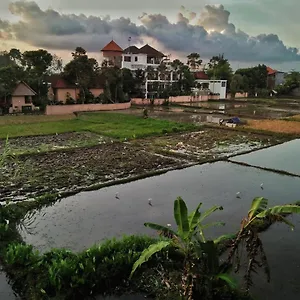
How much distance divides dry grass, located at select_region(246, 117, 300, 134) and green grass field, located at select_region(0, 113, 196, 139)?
5.36m

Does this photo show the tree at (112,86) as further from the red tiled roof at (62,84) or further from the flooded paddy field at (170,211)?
the flooded paddy field at (170,211)

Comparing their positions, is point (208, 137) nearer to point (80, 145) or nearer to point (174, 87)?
point (80, 145)

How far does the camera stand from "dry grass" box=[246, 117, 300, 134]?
23.9 metres

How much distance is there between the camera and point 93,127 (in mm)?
24047

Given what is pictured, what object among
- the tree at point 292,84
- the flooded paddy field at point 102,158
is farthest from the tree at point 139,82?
the tree at point 292,84

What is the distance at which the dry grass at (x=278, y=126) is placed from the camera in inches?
941

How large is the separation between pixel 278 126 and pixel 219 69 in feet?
157

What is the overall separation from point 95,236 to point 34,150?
1018 cm

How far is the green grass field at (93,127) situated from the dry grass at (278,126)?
211 inches

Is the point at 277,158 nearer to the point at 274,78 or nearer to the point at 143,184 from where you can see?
the point at 143,184

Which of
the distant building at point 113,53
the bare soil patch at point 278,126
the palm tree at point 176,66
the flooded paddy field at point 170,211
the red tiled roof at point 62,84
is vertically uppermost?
the distant building at point 113,53

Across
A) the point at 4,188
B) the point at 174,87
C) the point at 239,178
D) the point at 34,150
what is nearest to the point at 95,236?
the point at 4,188

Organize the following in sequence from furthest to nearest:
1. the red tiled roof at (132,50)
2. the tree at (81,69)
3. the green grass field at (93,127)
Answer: the red tiled roof at (132,50)
the tree at (81,69)
the green grass field at (93,127)

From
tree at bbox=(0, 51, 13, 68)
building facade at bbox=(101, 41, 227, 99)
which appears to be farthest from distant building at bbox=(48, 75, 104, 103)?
building facade at bbox=(101, 41, 227, 99)
